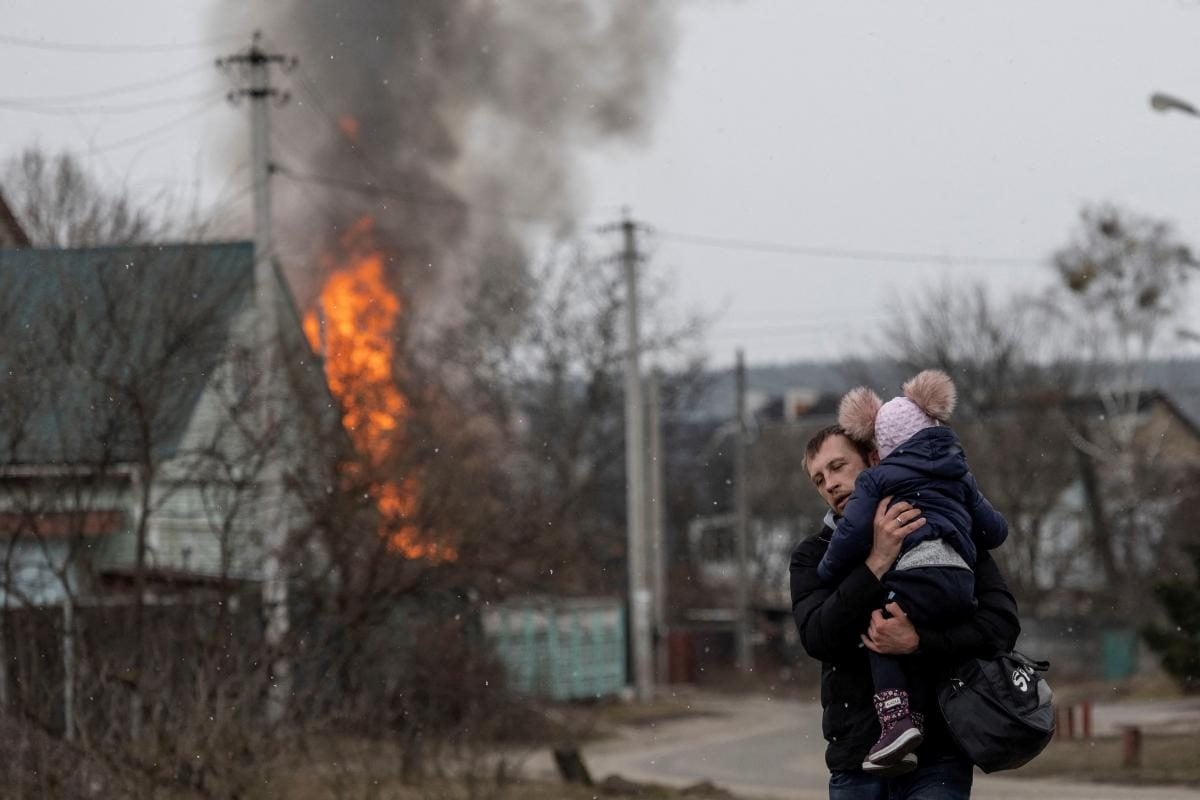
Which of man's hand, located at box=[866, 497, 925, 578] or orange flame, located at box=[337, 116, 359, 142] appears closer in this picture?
man's hand, located at box=[866, 497, 925, 578]

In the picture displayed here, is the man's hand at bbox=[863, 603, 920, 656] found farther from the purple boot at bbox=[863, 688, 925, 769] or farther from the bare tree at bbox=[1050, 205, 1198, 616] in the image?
the bare tree at bbox=[1050, 205, 1198, 616]

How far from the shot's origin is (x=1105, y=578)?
45.8 meters

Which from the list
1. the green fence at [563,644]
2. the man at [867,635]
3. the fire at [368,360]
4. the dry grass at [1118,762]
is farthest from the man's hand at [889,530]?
the green fence at [563,644]

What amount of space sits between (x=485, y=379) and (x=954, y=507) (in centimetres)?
3220

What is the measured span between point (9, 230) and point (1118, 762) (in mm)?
12054

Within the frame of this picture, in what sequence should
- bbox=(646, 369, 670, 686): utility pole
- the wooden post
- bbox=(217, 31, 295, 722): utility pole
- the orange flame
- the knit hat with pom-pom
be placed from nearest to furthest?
the knit hat with pom-pom
bbox=(217, 31, 295, 722): utility pole
the wooden post
the orange flame
bbox=(646, 369, 670, 686): utility pole

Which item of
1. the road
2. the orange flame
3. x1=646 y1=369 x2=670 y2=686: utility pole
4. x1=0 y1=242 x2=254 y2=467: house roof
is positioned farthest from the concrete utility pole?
x1=0 y1=242 x2=254 y2=467: house roof

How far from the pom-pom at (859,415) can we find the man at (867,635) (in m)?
0.03

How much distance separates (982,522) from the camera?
442 centimetres

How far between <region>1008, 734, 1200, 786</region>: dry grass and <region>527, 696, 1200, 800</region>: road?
483mm

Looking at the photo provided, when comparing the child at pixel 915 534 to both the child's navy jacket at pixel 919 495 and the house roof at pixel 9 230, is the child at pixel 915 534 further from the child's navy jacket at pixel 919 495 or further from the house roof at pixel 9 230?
the house roof at pixel 9 230

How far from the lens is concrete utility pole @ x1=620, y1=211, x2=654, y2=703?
3092cm

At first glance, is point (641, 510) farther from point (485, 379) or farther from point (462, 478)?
point (462, 478)

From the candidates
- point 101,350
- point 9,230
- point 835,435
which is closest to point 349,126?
point 9,230
